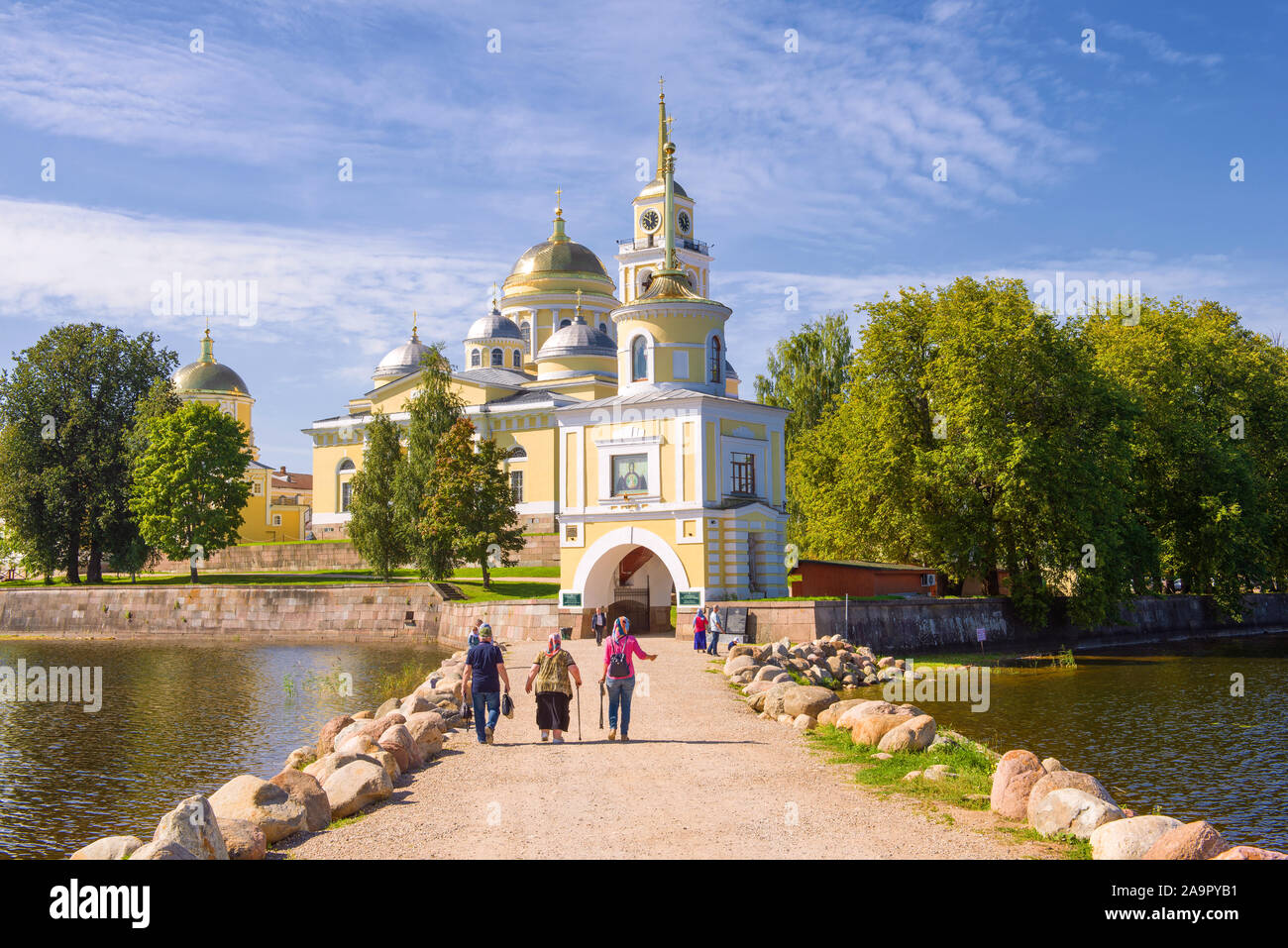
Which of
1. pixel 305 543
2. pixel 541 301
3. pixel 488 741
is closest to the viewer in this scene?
pixel 488 741

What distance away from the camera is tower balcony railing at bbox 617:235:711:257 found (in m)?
79.6

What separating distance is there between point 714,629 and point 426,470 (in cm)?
2493

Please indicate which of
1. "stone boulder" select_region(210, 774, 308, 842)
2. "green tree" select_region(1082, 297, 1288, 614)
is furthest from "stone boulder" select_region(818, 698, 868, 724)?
"green tree" select_region(1082, 297, 1288, 614)

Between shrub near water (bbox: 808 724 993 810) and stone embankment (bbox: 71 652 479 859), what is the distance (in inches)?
231

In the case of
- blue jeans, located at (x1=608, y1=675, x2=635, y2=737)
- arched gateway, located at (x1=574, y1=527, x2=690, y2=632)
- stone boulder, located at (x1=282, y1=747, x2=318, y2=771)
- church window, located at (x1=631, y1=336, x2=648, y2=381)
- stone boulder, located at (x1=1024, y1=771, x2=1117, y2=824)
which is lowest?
stone boulder, located at (x1=282, y1=747, x2=318, y2=771)

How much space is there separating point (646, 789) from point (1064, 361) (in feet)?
107

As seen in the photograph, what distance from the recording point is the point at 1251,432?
55125mm

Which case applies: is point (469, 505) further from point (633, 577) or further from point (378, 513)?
point (633, 577)

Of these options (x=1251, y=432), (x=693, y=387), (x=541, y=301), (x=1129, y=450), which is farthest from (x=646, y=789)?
(x=541, y=301)

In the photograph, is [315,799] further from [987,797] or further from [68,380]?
[68,380]

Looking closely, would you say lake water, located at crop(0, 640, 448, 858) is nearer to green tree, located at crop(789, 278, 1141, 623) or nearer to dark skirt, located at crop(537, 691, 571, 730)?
dark skirt, located at crop(537, 691, 571, 730)

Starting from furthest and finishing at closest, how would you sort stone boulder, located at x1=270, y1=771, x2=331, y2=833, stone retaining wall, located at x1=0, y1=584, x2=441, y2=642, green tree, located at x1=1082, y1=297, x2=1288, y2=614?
1. stone retaining wall, located at x1=0, y1=584, x2=441, y2=642
2. green tree, located at x1=1082, y1=297, x2=1288, y2=614
3. stone boulder, located at x1=270, y1=771, x2=331, y2=833

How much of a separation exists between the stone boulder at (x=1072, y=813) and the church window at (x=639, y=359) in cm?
3067

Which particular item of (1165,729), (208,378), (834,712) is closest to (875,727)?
(834,712)
